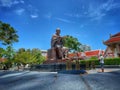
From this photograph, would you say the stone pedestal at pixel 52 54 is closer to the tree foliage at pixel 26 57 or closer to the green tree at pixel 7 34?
the green tree at pixel 7 34

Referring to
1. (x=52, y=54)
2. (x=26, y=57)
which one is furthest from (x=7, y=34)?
(x=26, y=57)

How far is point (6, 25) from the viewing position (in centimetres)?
3453

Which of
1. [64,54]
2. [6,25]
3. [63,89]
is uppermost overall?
[6,25]

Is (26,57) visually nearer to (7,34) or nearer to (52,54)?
(7,34)

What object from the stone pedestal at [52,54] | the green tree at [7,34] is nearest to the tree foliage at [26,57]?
the green tree at [7,34]

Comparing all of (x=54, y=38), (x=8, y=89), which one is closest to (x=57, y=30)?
(x=54, y=38)

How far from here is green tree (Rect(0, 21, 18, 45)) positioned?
110 ft

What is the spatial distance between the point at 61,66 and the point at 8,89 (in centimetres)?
1616

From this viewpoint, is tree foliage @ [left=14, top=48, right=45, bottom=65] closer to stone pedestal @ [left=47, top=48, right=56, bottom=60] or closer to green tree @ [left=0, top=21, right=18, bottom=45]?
green tree @ [left=0, top=21, right=18, bottom=45]

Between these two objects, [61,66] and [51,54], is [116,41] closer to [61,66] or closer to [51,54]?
[51,54]

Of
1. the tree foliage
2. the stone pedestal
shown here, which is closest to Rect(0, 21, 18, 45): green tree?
the stone pedestal

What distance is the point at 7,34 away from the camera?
113ft

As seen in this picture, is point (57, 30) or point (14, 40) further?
point (14, 40)

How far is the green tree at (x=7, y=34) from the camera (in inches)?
1317
